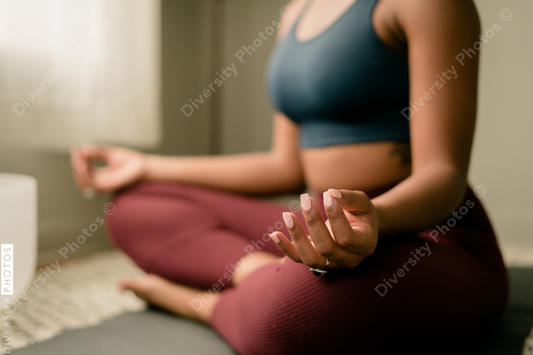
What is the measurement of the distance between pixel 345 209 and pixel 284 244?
6 centimetres

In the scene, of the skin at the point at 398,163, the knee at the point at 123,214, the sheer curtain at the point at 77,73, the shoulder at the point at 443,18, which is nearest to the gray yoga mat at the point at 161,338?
the skin at the point at 398,163

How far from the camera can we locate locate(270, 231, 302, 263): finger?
1.08 ft

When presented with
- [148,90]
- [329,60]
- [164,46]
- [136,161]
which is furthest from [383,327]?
[164,46]

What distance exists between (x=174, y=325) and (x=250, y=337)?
24cm

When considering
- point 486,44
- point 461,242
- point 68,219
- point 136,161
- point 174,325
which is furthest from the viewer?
point 486,44

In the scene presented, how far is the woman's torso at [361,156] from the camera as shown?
21.3 inches

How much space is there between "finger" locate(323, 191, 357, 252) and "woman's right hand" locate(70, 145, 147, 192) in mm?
626

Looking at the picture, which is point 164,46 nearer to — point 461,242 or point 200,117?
point 200,117

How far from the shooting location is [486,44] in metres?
1.58

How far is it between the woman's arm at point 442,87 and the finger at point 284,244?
6.9 inches

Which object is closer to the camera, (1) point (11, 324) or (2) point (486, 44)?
(1) point (11, 324)

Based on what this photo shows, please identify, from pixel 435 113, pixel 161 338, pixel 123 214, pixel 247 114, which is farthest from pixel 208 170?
pixel 247 114

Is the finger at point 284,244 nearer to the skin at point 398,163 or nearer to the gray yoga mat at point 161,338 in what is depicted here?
the skin at point 398,163

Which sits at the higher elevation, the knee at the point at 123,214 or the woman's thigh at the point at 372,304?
the woman's thigh at the point at 372,304
